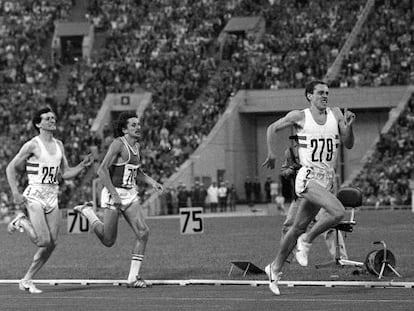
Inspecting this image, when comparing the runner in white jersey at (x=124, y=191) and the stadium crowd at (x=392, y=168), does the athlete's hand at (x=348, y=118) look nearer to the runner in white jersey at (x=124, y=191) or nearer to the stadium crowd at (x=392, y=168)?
the runner in white jersey at (x=124, y=191)

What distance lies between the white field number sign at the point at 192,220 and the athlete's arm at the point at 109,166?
938 cm

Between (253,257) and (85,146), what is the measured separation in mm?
34873

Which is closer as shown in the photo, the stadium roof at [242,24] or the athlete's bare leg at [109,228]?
the athlete's bare leg at [109,228]

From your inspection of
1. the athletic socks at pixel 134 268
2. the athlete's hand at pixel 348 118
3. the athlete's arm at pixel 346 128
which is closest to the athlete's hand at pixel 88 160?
the athletic socks at pixel 134 268

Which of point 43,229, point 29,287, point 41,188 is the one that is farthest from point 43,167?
point 29,287

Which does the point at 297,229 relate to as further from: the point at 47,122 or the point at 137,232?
the point at 47,122

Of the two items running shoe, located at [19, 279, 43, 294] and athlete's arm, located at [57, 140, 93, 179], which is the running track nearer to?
running shoe, located at [19, 279, 43, 294]

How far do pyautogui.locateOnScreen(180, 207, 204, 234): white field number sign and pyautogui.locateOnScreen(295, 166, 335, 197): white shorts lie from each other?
11.5m

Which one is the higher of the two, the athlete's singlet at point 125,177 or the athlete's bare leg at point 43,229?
the athlete's singlet at point 125,177

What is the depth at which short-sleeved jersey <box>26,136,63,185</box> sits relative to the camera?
58.4 ft

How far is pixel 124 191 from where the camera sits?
18.5m

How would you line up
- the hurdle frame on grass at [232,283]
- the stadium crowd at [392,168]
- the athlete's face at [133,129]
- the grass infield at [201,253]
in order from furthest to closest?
the stadium crowd at [392,168] < the grass infield at [201,253] < the athlete's face at [133,129] < the hurdle frame on grass at [232,283]

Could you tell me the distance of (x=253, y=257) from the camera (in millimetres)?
24312

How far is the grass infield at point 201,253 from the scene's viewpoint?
20.0 meters
